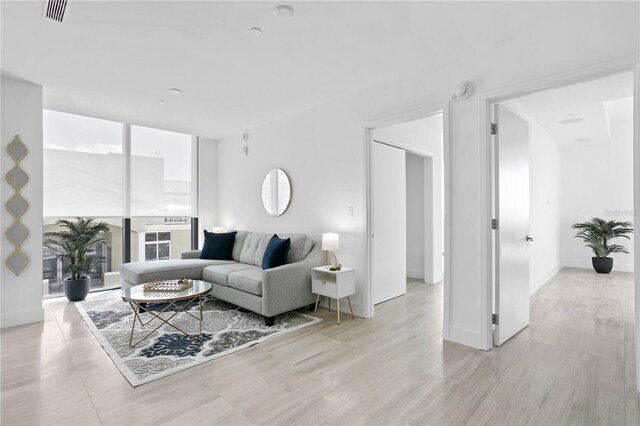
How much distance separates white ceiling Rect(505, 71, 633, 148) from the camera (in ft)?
11.8

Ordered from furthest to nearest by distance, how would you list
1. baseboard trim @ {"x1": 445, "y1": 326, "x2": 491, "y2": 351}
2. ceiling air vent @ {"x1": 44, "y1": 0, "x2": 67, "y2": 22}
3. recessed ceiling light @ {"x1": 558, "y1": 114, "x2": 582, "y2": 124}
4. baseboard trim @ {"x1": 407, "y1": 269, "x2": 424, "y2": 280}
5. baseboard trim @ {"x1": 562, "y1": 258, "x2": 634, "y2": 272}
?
baseboard trim @ {"x1": 562, "y1": 258, "x2": 634, "y2": 272}, baseboard trim @ {"x1": 407, "y1": 269, "x2": 424, "y2": 280}, recessed ceiling light @ {"x1": 558, "y1": 114, "x2": 582, "y2": 124}, baseboard trim @ {"x1": 445, "y1": 326, "x2": 491, "y2": 351}, ceiling air vent @ {"x1": 44, "y1": 0, "x2": 67, "y2": 22}

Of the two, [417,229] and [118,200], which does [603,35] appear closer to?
[417,229]

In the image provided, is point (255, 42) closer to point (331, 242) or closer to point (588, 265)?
point (331, 242)

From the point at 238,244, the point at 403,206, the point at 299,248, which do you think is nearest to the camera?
the point at 299,248

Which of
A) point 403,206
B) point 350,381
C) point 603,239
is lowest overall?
point 350,381

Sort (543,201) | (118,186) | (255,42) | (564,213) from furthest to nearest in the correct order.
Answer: (564,213) < (543,201) < (118,186) < (255,42)

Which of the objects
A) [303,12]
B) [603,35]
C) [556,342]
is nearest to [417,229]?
[556,342]

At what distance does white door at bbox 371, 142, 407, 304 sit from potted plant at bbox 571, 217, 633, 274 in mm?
4426

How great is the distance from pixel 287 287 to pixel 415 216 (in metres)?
3.24

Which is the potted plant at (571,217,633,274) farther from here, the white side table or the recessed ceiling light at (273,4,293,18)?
the recessed ceiling light at (273,4,293,18)

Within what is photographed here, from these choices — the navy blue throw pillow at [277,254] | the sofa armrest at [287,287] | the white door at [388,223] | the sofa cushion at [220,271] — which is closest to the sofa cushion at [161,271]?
the sofa cushion at [220,271]

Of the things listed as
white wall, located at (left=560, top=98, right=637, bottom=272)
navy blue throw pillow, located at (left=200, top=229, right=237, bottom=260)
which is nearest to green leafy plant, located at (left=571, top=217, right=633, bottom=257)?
white wall, located at (left=560, top=98, right=637, bottom=272)

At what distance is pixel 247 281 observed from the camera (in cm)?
362

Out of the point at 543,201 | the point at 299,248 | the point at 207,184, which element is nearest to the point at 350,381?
the point at 299,248
